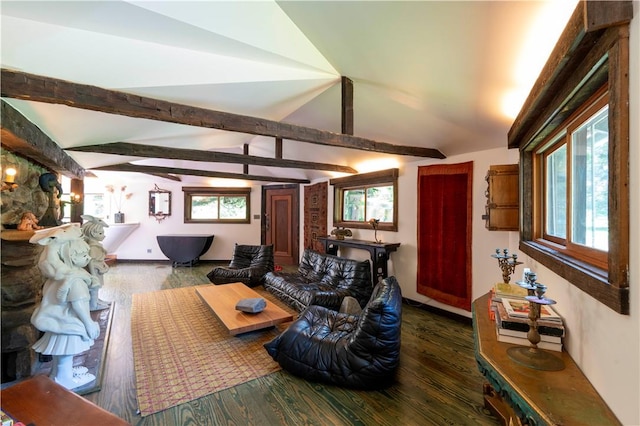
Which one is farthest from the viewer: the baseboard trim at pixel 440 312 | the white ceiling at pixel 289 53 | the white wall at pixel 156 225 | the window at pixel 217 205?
the window at pixel 217 205

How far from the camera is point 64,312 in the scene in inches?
80.4

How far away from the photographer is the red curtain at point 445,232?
3396 mm

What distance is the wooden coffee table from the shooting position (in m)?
2.70

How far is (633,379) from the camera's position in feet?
2.53

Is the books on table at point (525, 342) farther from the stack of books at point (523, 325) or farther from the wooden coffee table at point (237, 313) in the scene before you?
the wooden coffee table at point (237, 313)

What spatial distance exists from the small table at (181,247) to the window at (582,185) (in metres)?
6.65

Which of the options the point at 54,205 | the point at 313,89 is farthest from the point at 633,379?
the point at 54,205

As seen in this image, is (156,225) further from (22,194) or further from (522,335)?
(522,335)

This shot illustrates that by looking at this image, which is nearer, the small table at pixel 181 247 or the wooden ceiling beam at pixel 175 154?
the wooden ceiling beam at pixel 175 154

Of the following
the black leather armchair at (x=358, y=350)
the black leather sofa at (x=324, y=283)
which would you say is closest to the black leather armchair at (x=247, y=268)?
the black leather sofa at (x=324, y=283)

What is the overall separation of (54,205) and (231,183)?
414cm

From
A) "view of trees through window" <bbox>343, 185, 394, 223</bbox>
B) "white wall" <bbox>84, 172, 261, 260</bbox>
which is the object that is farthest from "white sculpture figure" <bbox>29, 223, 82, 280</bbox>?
"white wall" <bbox>84, 172, 261, 260</bbox>

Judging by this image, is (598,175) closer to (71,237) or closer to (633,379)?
(633,379)

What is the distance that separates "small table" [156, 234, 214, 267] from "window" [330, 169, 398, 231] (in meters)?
3.52
